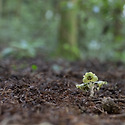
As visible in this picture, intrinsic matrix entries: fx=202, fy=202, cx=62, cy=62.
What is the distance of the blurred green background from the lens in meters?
→ 5.11

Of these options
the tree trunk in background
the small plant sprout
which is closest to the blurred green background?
the tree trunk in background

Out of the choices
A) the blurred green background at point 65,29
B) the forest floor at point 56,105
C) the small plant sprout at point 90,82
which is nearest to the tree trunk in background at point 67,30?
the blurred green background at point 65,29

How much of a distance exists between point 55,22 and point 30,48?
6327 millimetres

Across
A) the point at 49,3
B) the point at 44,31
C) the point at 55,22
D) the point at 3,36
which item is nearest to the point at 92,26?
the point at 55,22

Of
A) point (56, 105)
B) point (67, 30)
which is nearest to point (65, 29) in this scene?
point (67, 30)

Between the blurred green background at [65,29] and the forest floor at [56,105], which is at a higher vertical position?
the blurred green background at [65,29]

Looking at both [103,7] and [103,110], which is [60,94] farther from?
[103,7]

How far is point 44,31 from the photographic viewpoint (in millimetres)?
12688

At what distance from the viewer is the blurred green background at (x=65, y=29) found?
5113 millimetres

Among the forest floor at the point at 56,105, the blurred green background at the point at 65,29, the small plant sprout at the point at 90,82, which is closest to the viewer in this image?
the forest floor at the point at 56,105

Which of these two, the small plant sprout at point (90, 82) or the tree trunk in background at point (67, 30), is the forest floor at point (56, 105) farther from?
the tree trunk in background at point (67, 30)

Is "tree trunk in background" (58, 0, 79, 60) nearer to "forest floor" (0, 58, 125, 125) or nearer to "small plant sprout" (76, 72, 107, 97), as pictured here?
"forest floor" (0, 58, 125, 125)

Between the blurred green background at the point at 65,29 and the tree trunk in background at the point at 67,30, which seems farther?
the tree trunk in background at the point at 67,30

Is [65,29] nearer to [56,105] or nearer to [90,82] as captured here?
[90,82]
